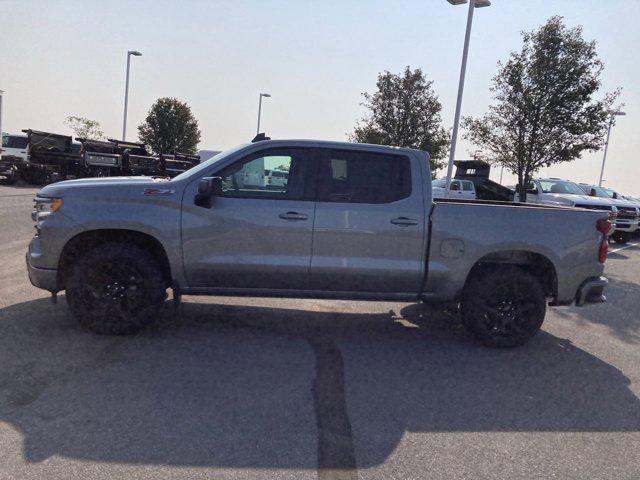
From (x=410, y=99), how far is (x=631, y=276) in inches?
A: 760

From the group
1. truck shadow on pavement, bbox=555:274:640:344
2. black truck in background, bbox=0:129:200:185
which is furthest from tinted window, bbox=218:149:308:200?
black truck in background, bbox=0:129:200:185

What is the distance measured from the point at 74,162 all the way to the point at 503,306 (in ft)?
74.3

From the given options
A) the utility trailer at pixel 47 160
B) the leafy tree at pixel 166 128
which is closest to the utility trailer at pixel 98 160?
the utility trailer at pixel 47 160

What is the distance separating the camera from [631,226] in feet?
60.4

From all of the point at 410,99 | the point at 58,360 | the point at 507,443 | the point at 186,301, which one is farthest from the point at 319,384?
the point at 410,99

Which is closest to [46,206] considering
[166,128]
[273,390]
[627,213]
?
[273,390]

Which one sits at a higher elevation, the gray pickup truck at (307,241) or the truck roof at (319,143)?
the truck roof at (319,143)

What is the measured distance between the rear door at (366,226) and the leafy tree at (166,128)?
158 feet

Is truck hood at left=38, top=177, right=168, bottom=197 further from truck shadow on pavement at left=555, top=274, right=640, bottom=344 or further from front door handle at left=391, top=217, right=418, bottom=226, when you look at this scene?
truck shadow on pavement at left=555, top=274, right=640, bottom=344

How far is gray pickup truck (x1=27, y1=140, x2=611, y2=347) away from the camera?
5.11 m

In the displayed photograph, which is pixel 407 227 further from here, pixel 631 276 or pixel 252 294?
pixel 631 276

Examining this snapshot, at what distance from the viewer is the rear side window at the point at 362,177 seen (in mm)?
5355

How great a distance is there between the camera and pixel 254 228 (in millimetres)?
5195

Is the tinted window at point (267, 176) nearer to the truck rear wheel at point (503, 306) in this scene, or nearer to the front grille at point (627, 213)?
the truck rear wheel at point (503, 306)
